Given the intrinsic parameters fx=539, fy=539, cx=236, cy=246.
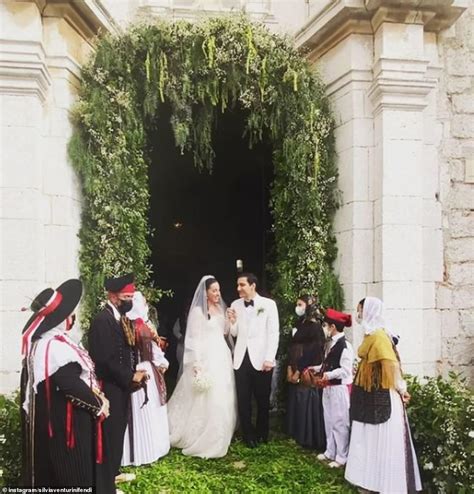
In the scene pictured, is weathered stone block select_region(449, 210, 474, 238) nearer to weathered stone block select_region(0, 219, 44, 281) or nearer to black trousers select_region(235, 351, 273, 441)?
black trousers select_region(235, 351, 273, 441)

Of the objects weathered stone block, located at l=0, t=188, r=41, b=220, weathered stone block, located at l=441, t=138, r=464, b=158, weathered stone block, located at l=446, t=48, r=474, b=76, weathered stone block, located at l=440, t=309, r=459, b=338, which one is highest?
weathered stone block, located at l=446, t=48, r=474, b=76

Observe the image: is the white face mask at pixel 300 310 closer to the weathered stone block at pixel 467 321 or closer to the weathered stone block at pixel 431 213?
the weathered stone block at pixel 431 213

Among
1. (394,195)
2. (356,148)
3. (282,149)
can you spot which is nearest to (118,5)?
(282,149)

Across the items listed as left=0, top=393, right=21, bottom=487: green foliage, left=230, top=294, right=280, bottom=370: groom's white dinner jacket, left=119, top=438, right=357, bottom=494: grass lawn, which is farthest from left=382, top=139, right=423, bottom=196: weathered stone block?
left=0, top=393, right=21, bottom=487: green foliage

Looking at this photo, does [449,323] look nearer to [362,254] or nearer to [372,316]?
[362,254]

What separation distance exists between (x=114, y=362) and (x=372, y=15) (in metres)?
4.21

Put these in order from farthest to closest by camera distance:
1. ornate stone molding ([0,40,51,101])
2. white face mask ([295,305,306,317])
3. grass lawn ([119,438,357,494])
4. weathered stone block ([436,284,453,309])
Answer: weathered stone block ([436,284,453,309]), white face mask ([295,305,306,317]), ornate stone molding ([0,40,51,101]), grass lawn ([119,438,357,494])

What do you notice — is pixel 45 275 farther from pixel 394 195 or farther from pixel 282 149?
pixel 394 195

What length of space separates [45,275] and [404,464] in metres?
3.47

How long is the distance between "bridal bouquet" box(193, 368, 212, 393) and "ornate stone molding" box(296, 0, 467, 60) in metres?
3.74

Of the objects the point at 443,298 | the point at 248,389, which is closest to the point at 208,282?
the point at 248,389

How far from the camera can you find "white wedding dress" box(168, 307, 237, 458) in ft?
16.6

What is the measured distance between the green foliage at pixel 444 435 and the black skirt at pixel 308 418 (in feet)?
3.82

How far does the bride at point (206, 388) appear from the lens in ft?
16.7
